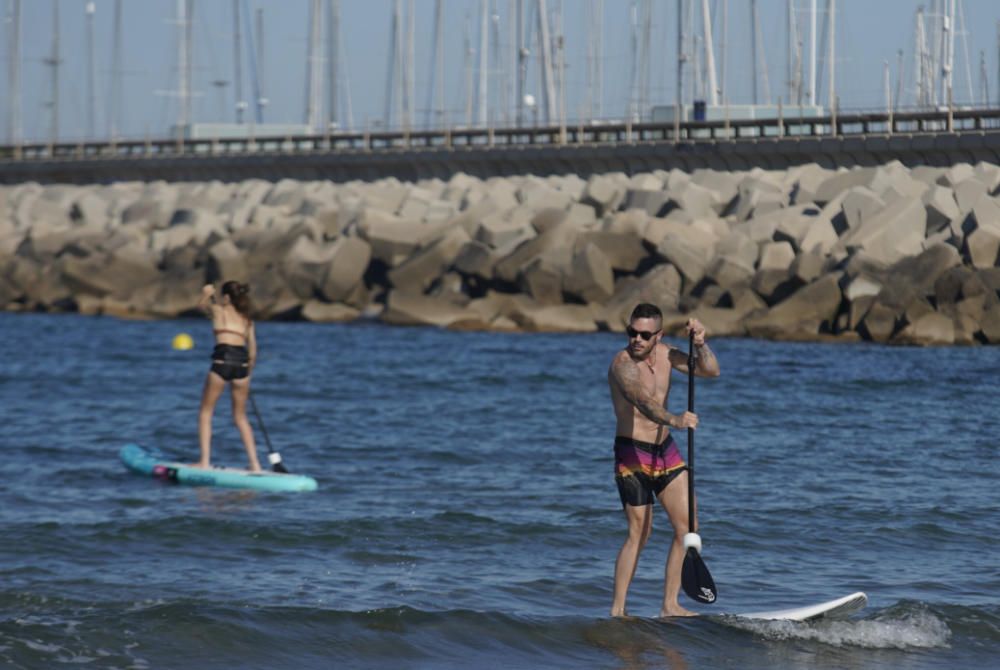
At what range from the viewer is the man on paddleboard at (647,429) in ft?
29.6

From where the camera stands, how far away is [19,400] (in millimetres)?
21656

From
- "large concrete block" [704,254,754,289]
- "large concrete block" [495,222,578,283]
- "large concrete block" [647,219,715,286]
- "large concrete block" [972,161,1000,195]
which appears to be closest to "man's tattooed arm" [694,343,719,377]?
"large concrete block" [704,254,754,289]

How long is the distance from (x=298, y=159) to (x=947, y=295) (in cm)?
2547

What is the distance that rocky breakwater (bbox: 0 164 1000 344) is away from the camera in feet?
87.2

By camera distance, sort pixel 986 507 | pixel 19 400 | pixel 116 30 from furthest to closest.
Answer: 1. pixel 116 30
2. pixel 19 400
3. pixel 986 507

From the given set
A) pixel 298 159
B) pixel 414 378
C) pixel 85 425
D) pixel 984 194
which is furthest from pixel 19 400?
pixel 298 159

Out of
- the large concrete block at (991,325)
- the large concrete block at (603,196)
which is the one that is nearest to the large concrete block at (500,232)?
the large concrete block at (603,196)

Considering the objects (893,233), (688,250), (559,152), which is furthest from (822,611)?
(559,152)

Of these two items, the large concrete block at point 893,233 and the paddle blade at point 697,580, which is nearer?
the paddle blade at point 697,580

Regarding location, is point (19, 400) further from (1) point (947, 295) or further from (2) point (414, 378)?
(1) point (947, 295)

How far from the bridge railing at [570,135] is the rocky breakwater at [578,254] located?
83.3 inches

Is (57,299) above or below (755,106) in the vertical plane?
below

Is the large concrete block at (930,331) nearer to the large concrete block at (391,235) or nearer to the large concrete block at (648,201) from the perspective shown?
the large concrete block at (648,201)

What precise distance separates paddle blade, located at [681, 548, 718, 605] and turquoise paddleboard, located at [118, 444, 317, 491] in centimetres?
534
